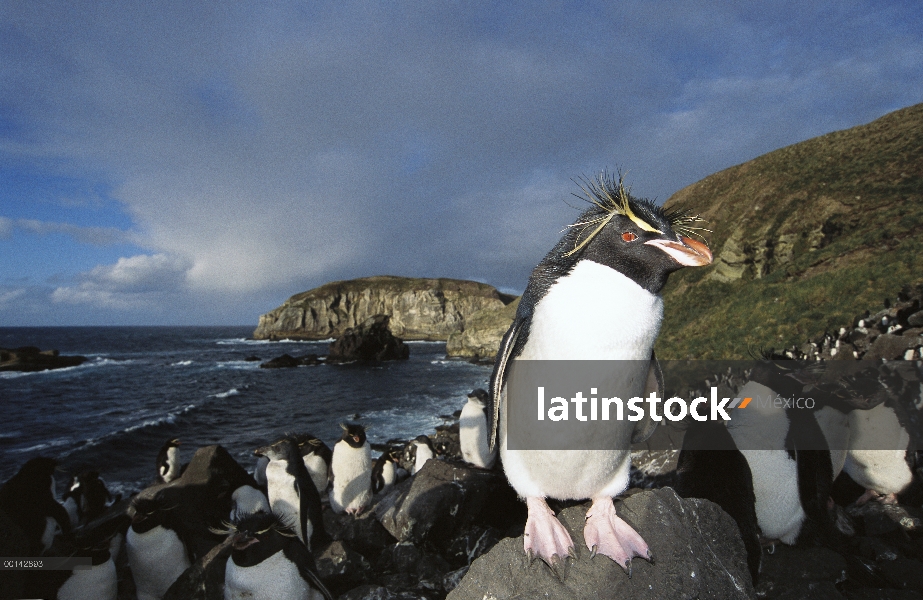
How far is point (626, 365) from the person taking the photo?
2.35 m

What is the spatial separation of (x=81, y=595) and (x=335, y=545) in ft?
9.30

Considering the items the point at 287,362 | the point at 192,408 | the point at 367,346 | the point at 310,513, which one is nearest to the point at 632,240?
the point at 310,513

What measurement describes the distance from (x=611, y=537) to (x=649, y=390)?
86 cm

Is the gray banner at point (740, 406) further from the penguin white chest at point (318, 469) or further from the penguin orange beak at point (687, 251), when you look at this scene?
the penguin white chest at point (318, 469)

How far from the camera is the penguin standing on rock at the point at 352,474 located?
922 centimetres

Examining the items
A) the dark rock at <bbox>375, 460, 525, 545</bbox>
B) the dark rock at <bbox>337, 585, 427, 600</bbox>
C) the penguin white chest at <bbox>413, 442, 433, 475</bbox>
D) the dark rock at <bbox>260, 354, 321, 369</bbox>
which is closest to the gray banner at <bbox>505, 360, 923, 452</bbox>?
the dark rock at <bbox>375, 460, 525, 545</bbox>

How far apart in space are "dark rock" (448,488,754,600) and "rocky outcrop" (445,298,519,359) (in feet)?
191

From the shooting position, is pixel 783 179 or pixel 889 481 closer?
pixel 889 481

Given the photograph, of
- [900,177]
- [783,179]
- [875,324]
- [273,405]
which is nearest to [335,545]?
[875,324]

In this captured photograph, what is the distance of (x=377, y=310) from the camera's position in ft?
356

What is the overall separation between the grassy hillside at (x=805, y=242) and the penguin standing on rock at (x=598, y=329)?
14015 mm

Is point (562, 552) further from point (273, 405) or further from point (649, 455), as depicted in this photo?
point (273, 405)

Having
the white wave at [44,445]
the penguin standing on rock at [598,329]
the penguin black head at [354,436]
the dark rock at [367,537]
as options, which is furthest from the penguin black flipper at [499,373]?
the white wave at [44,445]

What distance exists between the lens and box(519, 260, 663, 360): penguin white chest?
2.29 meters
